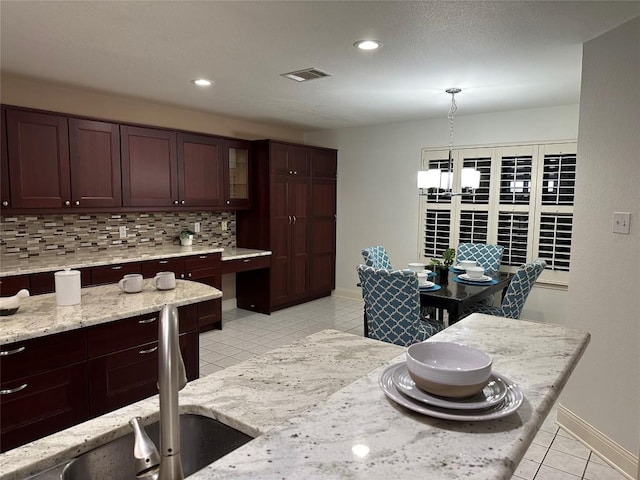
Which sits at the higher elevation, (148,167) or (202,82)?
(202,82)

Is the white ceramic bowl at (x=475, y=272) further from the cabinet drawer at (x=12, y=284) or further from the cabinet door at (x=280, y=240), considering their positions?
the cabinet drawer at (x=12, y=284)

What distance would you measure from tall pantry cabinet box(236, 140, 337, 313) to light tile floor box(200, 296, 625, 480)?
25 cm

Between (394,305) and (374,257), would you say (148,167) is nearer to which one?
(374,257)

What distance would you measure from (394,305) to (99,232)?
3074mm

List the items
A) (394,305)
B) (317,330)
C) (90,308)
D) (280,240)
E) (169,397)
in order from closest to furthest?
(169,397)
(90,308)
(394,305)
(317,330)
(280,240)

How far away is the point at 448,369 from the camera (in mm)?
938

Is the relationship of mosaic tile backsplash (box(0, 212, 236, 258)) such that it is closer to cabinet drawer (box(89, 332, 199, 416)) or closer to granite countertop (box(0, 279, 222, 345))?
granite countertop (box(0, 279, 222, 345))

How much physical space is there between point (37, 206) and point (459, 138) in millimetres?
4434

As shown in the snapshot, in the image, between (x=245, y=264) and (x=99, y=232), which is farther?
(x=245, y=264)

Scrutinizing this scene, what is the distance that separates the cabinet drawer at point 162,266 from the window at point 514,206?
116 inches

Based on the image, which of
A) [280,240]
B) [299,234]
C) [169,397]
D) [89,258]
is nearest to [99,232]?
[89,258]

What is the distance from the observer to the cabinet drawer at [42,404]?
1824 mm

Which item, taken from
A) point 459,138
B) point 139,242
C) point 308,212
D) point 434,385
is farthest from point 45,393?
point 459,138

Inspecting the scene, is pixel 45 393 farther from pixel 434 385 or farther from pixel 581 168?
pixel 581 168
